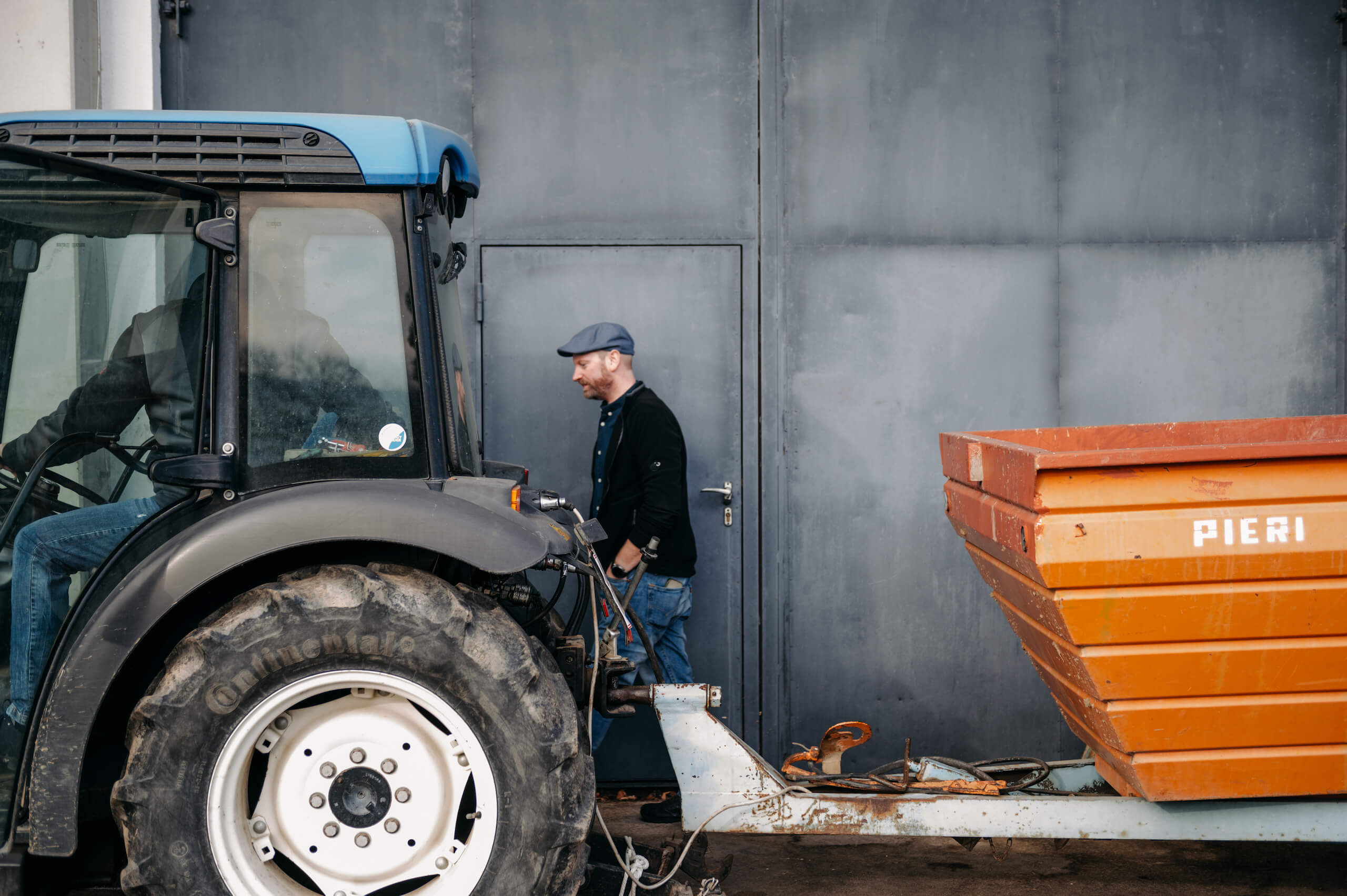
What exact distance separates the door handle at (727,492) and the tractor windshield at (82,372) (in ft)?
8.64

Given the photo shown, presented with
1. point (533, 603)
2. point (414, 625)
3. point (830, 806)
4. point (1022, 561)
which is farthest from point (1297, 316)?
point (414, 625)

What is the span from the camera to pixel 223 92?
4629 mm

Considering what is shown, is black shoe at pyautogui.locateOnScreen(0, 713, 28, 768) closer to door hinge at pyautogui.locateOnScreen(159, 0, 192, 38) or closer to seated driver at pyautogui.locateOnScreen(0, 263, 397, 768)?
seated driver at pyautogui.locateOnScreen(0, 263, 397, 768)

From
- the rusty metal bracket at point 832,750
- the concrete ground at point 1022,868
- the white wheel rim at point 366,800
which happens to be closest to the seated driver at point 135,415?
the white wheel rim at point 366,800

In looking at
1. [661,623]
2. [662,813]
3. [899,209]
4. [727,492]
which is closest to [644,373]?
[727,492]

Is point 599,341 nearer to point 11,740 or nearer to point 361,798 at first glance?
point 361,798

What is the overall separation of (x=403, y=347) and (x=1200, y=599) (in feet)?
7.47

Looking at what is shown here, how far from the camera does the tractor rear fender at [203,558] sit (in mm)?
2291

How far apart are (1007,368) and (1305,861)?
240 centimetres

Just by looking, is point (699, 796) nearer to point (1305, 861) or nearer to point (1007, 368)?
point (1305, 861)

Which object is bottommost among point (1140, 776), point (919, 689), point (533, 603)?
point (919, 689)

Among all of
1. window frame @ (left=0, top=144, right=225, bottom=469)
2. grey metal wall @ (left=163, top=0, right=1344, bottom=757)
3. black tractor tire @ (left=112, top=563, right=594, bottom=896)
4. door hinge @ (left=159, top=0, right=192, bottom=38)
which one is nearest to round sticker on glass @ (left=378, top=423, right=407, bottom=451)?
black tractor tire @ (left=112, top=563, right=594, bottom=896)

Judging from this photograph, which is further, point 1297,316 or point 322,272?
point 1297,316

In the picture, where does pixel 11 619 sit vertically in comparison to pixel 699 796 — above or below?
above
